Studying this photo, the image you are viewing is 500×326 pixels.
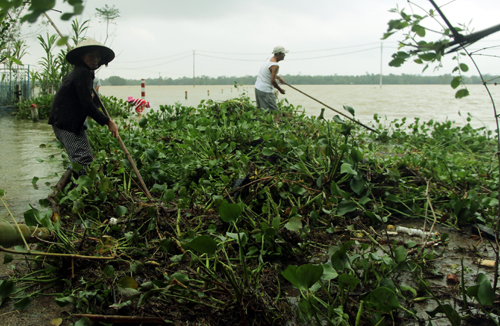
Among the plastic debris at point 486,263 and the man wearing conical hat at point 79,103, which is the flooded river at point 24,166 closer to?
the man wearing conical hat at point 79,103

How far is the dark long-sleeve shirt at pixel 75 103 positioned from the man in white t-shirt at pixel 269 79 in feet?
13.0

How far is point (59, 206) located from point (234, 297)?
1.58 meters

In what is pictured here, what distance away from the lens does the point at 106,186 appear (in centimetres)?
234

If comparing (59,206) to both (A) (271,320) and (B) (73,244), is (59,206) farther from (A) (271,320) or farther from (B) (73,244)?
(A) (271,320)

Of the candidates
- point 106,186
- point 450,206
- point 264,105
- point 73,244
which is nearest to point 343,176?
point 450,206

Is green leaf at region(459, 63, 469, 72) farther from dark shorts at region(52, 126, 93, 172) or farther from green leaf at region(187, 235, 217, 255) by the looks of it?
dark shorts at region(52, 126, 93, 172)

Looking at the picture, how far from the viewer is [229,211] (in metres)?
1.56

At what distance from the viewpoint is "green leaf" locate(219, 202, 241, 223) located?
155 centimetres

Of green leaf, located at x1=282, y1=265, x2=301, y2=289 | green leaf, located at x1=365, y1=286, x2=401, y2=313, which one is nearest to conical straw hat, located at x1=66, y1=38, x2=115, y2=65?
green leaf, located at x1=282, y1=265, x2=301, y2=289

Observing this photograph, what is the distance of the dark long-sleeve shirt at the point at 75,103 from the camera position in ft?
9.42

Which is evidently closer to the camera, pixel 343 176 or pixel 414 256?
pixel 414 256

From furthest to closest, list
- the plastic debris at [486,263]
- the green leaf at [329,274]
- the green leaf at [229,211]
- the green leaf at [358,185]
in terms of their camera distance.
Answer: the green leaf at [358,185] → the plastic debris at [486,263] → the green leaf at [229,211] → the green leaf at [329,274]

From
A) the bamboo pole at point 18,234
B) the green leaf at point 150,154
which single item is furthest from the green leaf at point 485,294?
the green leaf at point 150,154

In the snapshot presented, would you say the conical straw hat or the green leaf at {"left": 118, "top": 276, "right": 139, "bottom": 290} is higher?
the conical straw hat
